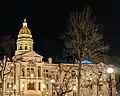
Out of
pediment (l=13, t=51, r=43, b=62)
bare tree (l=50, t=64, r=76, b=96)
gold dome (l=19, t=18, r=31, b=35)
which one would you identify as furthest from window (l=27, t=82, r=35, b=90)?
gold dome (l=19, t=18, r=31, b=35)

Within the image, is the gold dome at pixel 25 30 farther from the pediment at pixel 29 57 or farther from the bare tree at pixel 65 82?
the bare tree at pixel 65 82

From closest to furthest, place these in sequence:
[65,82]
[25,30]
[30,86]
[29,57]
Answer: [65,82] → [30,86] → [29,57] → [25,30]

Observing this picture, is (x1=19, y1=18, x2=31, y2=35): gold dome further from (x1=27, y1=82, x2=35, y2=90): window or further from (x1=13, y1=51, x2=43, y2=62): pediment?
(x1=27, y1=82, x2=35, y2=90): window

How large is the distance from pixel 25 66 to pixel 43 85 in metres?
5.19

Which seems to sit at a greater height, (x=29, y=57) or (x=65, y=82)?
(x=29, y=57)

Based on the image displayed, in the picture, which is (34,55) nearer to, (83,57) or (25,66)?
(25,66)

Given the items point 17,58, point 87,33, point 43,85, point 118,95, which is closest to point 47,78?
point 43,85

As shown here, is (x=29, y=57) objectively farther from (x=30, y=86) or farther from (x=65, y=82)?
(x=65, y=82)

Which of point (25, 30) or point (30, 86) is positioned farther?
point (25, 30)

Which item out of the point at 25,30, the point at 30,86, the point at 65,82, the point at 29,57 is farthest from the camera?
the point at 25,30

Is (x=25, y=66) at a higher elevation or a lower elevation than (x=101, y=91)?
higher

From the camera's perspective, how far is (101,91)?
76750mm

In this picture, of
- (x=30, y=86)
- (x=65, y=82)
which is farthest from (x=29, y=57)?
(x=65, y=82)

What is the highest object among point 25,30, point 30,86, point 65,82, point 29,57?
point 25,30
